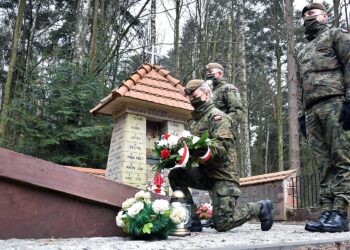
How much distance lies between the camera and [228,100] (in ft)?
18.4

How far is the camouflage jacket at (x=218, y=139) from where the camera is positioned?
4.09 metres

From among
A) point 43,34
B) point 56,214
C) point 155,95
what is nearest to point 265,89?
point 43,34

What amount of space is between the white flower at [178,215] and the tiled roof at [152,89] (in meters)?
3.95

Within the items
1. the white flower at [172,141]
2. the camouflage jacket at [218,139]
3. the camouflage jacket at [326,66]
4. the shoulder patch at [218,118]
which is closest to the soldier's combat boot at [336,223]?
the camouflage jacket at [218,139]

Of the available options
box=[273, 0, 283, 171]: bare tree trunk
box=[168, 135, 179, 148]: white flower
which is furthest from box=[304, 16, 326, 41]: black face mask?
box=[273, 0, 283, 171]: bare tree trunk

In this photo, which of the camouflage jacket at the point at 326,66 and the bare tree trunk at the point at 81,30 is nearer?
the camouflage jacket at the point at 326,66

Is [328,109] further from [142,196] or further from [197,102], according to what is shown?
[142,196]

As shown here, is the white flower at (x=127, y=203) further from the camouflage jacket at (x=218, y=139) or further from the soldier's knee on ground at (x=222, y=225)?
the soldier's knee on ground at (x=222, y=225)

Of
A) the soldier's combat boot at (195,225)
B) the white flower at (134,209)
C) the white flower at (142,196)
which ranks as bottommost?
the soldier's combat boot at (195,225)

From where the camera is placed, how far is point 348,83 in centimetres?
413

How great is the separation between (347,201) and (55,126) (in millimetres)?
8890

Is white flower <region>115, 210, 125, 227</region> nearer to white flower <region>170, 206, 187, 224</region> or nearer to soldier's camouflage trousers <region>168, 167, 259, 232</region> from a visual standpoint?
white flower <region>170, 206, 187, 224</region>

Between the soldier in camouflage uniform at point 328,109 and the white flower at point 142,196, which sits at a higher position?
the soldier in camouflage uniform at point 328,109

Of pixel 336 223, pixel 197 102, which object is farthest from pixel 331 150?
pixel 197 102
